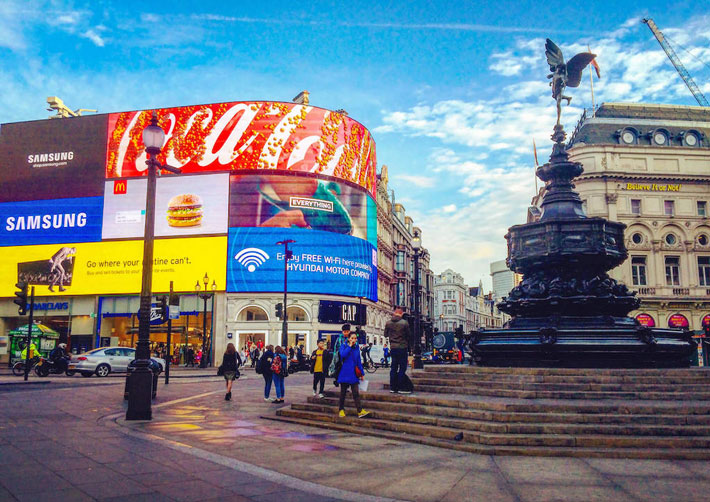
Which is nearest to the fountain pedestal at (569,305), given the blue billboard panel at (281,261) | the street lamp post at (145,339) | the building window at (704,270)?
the street lamp post at (145,339)

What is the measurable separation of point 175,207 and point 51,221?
1240cm

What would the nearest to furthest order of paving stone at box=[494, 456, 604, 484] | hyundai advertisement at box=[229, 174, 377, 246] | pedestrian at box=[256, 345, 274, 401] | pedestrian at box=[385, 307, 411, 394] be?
paving stone at box=[494, 456, 604, 484], pedestrian at box=[385, 307, 411, 394], pedestrian at box=[256, 345, 274, 401], hyundai advertisement at box=[229, 174, 377, 246]

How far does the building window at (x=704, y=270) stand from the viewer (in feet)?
172

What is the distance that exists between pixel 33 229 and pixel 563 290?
5107 centimetres

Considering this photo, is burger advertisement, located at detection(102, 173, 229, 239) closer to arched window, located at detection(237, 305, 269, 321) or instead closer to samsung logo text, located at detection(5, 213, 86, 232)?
samsung logo text, located at detection(5, 213, 86, 232)

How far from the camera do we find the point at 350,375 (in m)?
10.4

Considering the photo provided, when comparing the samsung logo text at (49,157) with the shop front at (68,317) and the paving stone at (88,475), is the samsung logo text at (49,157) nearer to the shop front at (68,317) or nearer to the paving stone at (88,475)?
the shop front at (68,317)

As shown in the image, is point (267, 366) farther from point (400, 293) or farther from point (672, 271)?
point (400, 293)

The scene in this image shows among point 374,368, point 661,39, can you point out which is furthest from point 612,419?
point 661,39

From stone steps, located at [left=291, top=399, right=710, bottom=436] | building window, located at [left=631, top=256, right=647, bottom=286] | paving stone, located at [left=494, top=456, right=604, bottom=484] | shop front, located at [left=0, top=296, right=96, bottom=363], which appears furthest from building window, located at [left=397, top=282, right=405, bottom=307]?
paving stone, located at [left=494, top=456, right=604, bottom=484]

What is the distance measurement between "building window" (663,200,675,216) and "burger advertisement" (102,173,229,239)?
39691 mm

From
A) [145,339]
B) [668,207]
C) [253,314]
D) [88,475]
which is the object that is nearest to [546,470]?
[88,475]

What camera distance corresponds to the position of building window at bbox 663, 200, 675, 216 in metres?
53.2

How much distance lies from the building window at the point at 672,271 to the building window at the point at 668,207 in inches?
161
